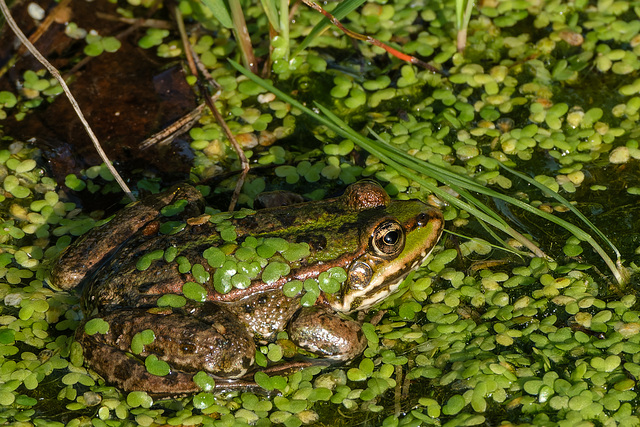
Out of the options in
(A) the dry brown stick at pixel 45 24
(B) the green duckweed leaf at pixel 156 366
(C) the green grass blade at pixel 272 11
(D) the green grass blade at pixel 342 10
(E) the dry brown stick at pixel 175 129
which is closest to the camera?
(B) the green duckweed leaf at pixel 156 366

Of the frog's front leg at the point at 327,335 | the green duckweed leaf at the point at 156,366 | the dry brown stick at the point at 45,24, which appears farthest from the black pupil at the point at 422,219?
the dry brown stick at the point at 45,24

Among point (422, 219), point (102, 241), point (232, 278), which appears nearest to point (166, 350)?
point (232, 278)

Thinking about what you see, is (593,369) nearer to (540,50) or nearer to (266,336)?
(266,336)

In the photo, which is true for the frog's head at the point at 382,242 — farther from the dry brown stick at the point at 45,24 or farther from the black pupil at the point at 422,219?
the dry brown stick at the point at 45,24

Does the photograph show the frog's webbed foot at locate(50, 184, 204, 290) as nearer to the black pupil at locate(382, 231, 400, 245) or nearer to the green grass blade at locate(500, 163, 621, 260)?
the black pupil at locate(382, 231, 400, 245)

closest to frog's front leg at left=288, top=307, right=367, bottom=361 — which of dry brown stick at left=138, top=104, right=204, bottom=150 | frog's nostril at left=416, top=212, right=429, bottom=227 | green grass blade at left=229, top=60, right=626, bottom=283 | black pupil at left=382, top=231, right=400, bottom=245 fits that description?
black pupil at left=382, top=231, right=400, bottom=245

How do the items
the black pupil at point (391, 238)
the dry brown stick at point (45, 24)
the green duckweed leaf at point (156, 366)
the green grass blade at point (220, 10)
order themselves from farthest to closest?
the dry brown stick at point (45, 24), the green grass blade at point (220, 10), the black pupil at point (391, 238), the green duckweed leaf at point (156, 366)
